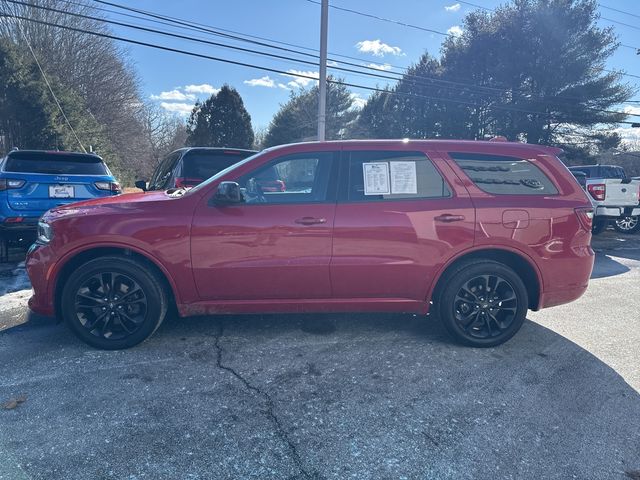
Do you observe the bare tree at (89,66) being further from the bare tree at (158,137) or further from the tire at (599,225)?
the tire at (599,225)

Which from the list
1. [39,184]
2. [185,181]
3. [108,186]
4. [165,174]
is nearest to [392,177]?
[185,181]

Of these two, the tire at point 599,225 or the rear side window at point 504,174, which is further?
the tire at point 599,225

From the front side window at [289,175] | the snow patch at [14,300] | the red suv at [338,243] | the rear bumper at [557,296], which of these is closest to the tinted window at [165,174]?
the snow patch at [14,300]

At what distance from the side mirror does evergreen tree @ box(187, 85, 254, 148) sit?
27.0 meters

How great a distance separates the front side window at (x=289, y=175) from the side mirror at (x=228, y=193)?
146 mm

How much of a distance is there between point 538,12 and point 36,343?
29734mm

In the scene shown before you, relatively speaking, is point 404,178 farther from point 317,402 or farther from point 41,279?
point 41,279

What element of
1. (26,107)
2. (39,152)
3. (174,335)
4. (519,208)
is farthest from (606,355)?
(26,107)

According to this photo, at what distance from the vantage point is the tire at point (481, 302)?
138 inches

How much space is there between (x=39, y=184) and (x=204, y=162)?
237cm

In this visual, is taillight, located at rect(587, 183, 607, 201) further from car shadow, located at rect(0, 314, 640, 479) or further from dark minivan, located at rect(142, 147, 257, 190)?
dark minivan, located at rect(142, 147, 257, 190)

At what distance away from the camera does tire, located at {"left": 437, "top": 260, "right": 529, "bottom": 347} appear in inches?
138

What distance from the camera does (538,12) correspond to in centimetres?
2430

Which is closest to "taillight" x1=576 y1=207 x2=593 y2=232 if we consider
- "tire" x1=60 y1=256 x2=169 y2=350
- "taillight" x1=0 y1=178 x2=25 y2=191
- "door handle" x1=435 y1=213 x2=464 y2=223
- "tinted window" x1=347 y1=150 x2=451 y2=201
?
"door handle" x1=435 y1=213 x2=464 y2=223
